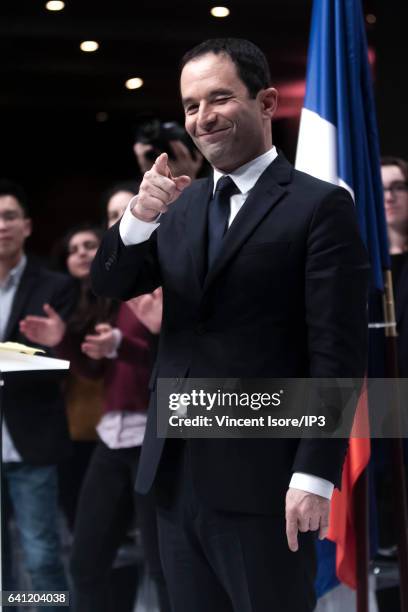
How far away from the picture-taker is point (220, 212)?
6.66 feet

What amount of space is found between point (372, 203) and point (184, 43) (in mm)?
2968

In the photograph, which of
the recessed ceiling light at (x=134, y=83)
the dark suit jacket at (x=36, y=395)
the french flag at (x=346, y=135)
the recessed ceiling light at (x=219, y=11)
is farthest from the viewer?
the recessed ceiling light at (x=134, y=83)

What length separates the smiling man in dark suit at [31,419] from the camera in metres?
3.47

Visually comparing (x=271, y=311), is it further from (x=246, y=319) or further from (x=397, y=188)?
(x=397, y=188)

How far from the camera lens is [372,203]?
2.98 m

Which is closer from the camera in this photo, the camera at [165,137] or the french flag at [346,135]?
the french flag at [346,135]

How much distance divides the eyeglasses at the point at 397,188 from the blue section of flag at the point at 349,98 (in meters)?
0.80

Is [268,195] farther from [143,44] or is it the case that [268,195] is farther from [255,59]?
[143,44]

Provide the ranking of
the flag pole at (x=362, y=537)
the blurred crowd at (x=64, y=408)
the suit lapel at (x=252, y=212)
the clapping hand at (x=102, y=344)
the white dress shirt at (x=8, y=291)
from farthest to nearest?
1. the white dress shirt at (x=8, y=291)
2. the clapping hand at (x=102, y=344)
3. the blurred crowd at (x=64, y=408)
4. the flag pole at (x=362, y=537)
5. the suit lapel at (x=252, y=212)

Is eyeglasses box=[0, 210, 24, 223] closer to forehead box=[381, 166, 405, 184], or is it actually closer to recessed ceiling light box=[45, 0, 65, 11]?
forehead box=[381, 166, 405, 184]

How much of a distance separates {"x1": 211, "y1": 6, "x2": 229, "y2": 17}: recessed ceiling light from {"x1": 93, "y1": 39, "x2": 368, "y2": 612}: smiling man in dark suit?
3347 mm

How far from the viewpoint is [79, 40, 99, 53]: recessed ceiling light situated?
5716 mm

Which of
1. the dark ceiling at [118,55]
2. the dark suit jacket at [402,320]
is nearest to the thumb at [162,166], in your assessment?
the dark suit jacket at [402,320]

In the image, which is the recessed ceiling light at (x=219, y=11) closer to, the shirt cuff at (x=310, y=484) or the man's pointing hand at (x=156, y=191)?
the man's pointing hand at (x=156, y=191)
